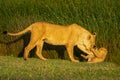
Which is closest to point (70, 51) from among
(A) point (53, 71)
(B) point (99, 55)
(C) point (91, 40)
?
(C) point (91, 40)

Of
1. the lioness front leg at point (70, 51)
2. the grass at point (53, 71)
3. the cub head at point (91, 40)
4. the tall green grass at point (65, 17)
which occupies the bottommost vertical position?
the grass at point (53, 71)

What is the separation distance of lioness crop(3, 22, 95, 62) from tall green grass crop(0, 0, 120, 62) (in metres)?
0.51

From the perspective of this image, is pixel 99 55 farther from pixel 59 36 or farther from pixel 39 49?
pixel 39 49

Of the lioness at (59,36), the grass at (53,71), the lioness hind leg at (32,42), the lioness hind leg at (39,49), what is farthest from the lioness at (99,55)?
the lioness hind leg at (32,42)

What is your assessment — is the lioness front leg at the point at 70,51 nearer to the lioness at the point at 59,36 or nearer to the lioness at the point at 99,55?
the lioness at the point at 59,36

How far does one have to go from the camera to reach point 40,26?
42.6 feet

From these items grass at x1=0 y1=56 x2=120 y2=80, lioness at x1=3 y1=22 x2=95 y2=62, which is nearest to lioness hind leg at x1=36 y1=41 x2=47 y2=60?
lioness at x1=3 y1=22 x2=95 y2=62

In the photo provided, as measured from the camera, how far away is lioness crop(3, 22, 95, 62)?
13.1 meters

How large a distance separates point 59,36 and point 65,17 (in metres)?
0.97

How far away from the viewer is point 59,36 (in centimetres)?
1330

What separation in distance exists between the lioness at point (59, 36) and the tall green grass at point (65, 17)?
51 centimetres

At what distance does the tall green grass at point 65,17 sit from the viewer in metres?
13.7

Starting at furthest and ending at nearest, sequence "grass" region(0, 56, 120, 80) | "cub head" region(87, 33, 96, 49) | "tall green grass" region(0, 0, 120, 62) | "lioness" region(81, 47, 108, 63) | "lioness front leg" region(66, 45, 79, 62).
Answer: "tall green grass" region(0, 0, 120, 62), "cub head" region(87, 33, 96, 49), "lioness front leg" region(66, 45, 79, 62), "lioness" region(81, 47, 108, 63), "grass" region(0, 56, 120, 80)

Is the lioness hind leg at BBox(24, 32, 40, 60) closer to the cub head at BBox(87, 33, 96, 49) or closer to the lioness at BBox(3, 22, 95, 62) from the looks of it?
the lioness at BBox(3, 22, 95, 62)
